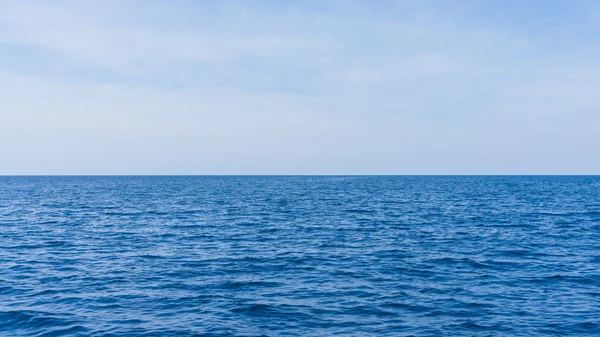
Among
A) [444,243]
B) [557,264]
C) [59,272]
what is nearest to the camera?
[59,272]

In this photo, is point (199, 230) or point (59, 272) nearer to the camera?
point (59, 272)

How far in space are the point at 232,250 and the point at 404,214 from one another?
33.2 metres

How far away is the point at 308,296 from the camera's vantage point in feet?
73.1

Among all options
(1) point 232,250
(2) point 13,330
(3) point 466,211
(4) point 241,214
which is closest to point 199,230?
(1) point 232,250

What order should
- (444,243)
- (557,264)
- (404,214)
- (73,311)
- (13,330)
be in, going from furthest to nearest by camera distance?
(404,214) → (444,243) → (557,264) → (73,311) → (13,330)

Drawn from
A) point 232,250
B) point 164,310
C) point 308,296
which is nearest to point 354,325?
point 308,296

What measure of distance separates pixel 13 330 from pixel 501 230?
42054 millimetres

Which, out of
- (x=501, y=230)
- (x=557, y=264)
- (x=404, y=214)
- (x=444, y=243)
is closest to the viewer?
(x=557, y=264)

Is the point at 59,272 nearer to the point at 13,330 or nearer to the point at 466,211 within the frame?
the point at 13,330

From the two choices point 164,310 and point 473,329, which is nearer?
point 473,329

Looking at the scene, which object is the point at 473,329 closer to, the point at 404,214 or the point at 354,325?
the point at 354,325

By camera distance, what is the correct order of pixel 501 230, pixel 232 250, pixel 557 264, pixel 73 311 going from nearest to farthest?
pixel 73 311 < pixel 557 264 < pixel 232 250 < pixel 501 230

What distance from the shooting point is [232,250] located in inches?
1353

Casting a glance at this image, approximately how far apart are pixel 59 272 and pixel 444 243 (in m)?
29.1
